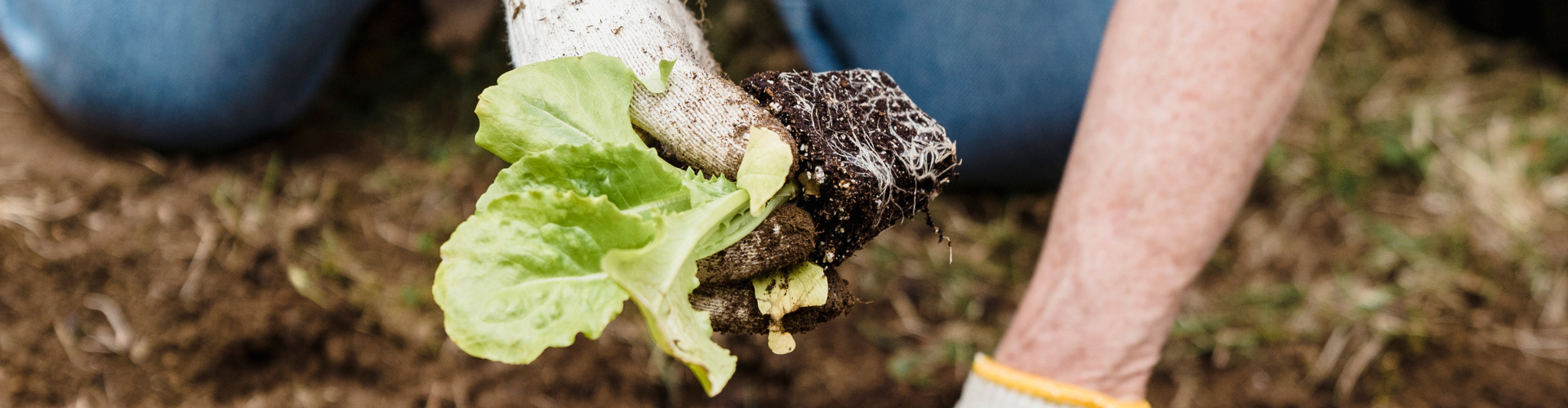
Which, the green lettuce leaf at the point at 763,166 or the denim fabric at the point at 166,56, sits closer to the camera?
the green lettuce leaf at the point at 763,166

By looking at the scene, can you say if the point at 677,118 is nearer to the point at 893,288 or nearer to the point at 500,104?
the point at 500,104

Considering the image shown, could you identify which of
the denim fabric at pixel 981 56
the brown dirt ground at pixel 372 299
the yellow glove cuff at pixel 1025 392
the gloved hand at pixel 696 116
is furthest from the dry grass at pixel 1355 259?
the gloved hand at pixel 696 116

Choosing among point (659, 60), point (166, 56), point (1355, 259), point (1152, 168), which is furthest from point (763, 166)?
point (1355, 259)

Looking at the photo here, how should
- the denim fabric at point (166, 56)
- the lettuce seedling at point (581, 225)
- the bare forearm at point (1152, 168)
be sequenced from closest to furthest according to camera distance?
the lettuce seedling at point (581, 225), the bare forearm at point (1152, 168), the denim fabric at point (166, 56)

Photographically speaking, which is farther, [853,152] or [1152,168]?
[1152,168]

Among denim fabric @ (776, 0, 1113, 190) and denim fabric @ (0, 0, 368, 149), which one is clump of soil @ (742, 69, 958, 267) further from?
denim fabric @ (0, 0, 368, 149)

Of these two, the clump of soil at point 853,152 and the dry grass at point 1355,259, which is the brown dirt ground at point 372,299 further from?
the clump of soil at point 853,152

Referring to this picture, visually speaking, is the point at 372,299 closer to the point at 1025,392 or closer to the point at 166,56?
the point at 166,56
